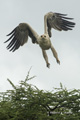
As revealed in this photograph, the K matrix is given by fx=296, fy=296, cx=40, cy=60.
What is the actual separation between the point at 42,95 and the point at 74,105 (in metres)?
1.34

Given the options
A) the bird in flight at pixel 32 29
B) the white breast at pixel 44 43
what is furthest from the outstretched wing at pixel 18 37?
the white breast at pixel 44 43

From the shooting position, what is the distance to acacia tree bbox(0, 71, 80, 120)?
1129 centimetres

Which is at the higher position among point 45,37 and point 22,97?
point 45,37

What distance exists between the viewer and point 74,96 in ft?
37.9

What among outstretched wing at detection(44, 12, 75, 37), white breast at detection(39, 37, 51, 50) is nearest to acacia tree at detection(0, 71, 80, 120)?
white breast at detection(39, 37, 51, 50)

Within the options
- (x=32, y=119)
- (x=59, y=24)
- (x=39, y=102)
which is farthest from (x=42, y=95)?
(x=59, y=24)

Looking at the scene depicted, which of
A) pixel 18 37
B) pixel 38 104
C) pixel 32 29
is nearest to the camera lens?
pixel 38 104

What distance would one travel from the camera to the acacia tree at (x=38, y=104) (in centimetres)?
1129

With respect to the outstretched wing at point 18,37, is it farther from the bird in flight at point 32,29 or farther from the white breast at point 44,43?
the white breast at point 44,43

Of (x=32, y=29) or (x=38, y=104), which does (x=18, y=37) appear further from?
(x=38, y=104)

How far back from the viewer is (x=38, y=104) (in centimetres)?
1146

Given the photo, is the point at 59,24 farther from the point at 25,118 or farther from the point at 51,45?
the point at 25,118

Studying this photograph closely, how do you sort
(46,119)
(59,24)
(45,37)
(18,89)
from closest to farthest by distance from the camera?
(46,119) → (18,89) → (45,37) → (59,24)

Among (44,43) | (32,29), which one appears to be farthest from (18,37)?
(44,43)
